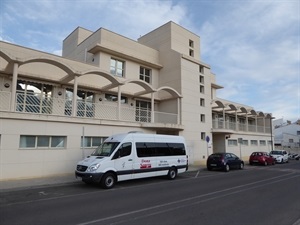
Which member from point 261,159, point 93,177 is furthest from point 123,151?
point 261,159

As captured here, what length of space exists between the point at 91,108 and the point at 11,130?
23.3ft

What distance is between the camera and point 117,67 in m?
22.1

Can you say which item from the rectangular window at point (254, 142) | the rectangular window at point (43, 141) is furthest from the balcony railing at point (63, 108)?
the rectangular window at point (254, 142)

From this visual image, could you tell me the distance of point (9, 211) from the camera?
22.8 ft

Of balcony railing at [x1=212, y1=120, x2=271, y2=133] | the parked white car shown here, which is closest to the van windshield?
balcony railing at [x1=212, y1=120, x2=271, y2=133]

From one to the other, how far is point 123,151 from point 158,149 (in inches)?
104

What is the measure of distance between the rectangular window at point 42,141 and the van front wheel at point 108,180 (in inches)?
198

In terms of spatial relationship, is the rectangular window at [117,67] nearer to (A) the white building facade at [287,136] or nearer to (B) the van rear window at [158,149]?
(B) the van rear window at [158,149]

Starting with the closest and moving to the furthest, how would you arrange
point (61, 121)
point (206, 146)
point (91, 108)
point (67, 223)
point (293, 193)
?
point (67, 223)
point (293, 193)
point (61, 121)
point (91, 108)
point (206, 146)

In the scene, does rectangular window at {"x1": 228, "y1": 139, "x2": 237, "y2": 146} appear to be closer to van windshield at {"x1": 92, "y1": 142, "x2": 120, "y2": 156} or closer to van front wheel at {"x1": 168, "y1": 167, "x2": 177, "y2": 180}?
van front wheel at {"x1": 168, "y1": 167, "x2": 177, "y2": 180}

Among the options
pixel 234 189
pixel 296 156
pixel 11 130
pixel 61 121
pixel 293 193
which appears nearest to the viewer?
pixel 293 193

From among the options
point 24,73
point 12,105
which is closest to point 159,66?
point 24,73

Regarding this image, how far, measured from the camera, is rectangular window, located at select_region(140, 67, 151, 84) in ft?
80.6

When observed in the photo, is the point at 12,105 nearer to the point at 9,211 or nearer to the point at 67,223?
the point at 9,211
